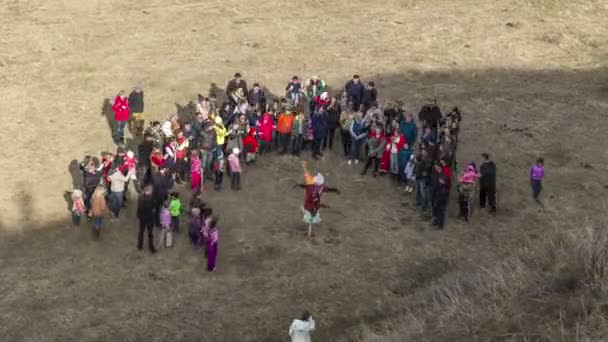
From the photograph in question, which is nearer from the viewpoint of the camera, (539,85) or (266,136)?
(266,136)

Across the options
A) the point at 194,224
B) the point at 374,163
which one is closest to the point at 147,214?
the point at 194,224

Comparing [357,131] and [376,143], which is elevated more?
[357,131]

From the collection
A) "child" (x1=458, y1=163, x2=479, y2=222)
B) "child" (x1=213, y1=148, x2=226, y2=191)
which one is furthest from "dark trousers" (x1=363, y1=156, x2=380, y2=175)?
"child" (x1=213, y1=148, x2=226, y2=191)

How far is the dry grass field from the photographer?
604 inches

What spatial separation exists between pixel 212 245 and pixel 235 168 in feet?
13.1

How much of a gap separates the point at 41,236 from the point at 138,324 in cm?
480

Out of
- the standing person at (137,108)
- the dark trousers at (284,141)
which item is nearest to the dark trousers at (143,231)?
the dark trousers at (284,141)

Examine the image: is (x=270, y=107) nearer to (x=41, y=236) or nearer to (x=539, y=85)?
(x=41, y=236)

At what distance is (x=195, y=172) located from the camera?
2064 centimetres

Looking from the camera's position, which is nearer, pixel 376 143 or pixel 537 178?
pixel 537 178

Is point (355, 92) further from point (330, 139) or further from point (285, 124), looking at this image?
point (285, 124)

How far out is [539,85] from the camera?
1191 inches

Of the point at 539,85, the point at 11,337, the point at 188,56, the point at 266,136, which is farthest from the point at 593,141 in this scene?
the point at 11,337

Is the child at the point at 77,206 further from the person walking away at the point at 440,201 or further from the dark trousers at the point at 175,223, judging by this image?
the person walking away at the point at 440,201
